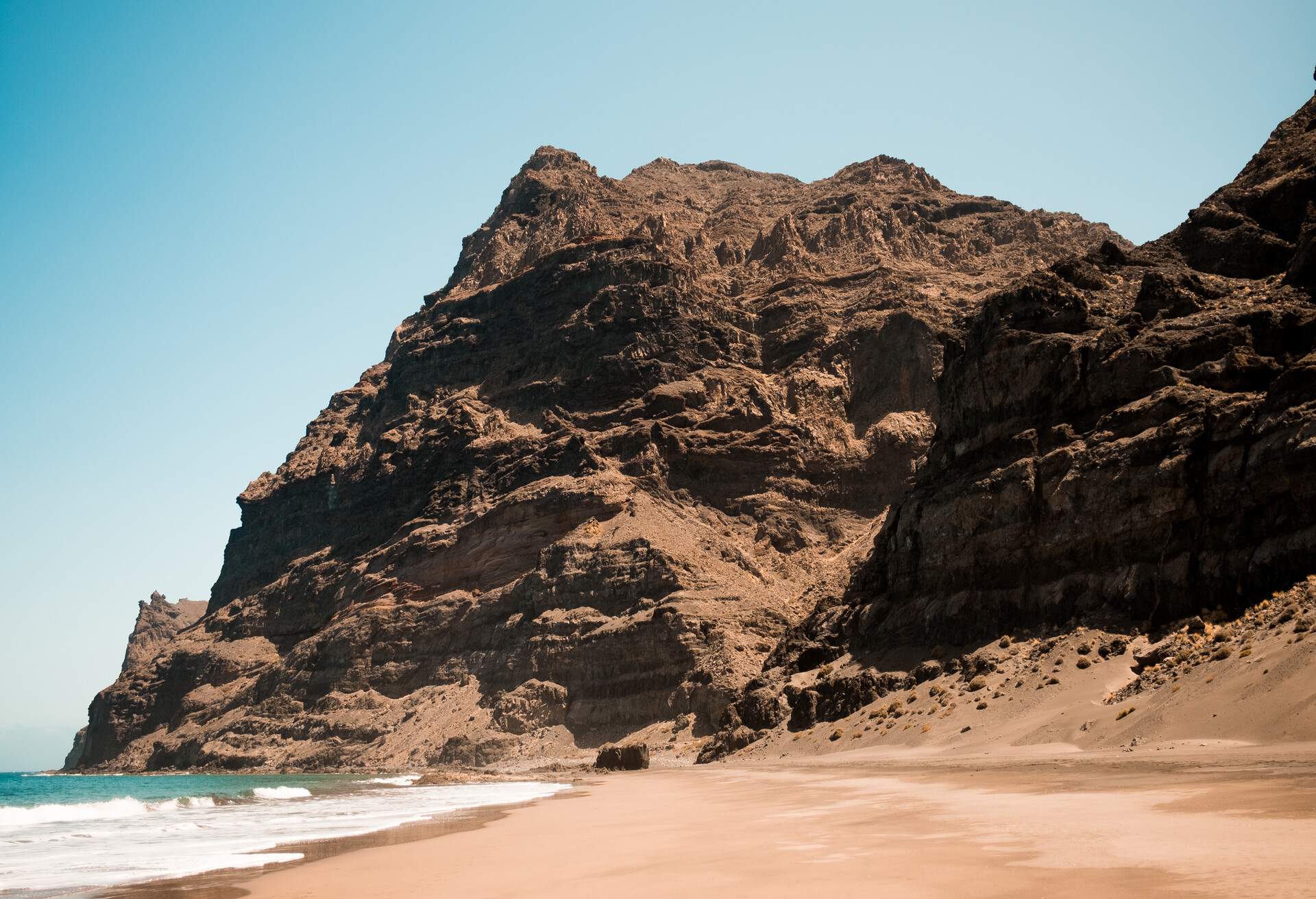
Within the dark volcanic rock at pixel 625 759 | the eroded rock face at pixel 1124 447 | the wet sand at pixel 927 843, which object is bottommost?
the dark volcanic rock at pixel 625 759

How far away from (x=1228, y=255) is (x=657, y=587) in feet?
185

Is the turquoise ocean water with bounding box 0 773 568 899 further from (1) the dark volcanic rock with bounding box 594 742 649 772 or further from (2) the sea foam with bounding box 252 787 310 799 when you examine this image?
(1) the dark volcanic rock with bounding box 594 742 649 772

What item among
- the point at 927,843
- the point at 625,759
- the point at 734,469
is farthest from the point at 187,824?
the point at 734,469

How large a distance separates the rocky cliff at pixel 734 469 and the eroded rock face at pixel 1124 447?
0.17m

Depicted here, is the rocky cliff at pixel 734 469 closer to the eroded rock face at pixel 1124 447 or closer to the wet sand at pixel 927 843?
the eroded rock face at pixel 1124 447

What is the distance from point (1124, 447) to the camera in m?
45.2

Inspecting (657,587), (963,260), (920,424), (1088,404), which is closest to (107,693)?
(657,587)

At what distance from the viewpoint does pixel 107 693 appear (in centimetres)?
14888

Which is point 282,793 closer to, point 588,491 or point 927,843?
point 588,491

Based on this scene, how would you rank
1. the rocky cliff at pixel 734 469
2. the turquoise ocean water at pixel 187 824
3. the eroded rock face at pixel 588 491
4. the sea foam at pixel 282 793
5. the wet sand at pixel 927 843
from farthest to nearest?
the eroded rock face at pixel 588 491 < the sea foam at pixel 282 793 < the rocky cliff at pixel 734 469 < the turquoise ocean water at pixel 187 824 < the wet sand at pixel 927 843

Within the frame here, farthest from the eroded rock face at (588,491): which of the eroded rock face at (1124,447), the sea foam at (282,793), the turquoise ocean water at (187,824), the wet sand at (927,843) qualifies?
the wet sand at (927,843)

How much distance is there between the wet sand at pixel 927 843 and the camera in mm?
12383

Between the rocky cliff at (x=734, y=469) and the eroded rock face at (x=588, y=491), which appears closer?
the rocky cliff at (x=734, y=469)

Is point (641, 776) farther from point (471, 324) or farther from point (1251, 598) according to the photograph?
point (471, 324)
